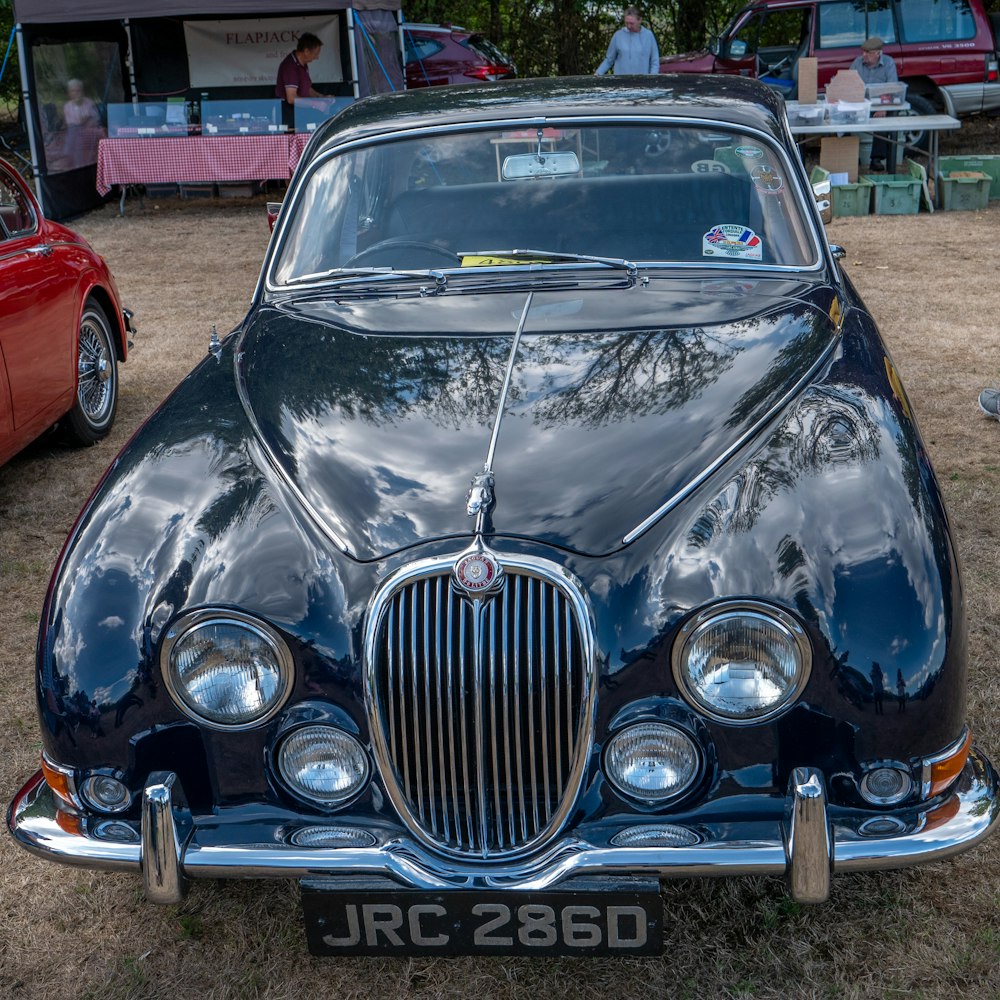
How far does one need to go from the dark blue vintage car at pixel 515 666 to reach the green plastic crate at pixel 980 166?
35.4 ft

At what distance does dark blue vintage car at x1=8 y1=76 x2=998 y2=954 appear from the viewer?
2.19m

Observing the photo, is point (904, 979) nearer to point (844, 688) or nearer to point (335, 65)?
point (844, 688)

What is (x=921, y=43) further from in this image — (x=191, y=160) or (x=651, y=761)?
(x=651, y=761)

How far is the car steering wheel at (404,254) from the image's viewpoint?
356 cm

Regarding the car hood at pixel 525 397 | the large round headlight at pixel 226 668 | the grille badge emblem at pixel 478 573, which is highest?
the car hood at pixel 525 397

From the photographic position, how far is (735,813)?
2.24 metres

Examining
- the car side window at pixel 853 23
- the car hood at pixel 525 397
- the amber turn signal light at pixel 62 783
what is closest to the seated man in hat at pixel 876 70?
the car side window at pixel 853 23

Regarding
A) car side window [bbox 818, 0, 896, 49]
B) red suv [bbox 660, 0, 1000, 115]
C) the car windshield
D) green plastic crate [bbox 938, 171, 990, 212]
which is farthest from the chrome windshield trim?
car side window [bbox 818, 0, 896, 49]

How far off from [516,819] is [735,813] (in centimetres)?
42

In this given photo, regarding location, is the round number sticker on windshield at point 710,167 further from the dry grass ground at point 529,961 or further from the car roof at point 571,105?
the dry grass ground at point 529,961

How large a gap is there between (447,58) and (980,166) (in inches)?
320

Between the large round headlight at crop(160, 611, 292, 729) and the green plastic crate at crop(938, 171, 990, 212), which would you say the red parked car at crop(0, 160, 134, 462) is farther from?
the green plastic crate at crop(938, 171, 990, 212)

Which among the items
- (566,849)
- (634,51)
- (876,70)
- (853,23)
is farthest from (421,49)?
(566,849)

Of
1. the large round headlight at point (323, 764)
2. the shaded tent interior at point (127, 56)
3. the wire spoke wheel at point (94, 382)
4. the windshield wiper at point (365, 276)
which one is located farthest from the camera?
the shaded tent interior at point (127, 56)
